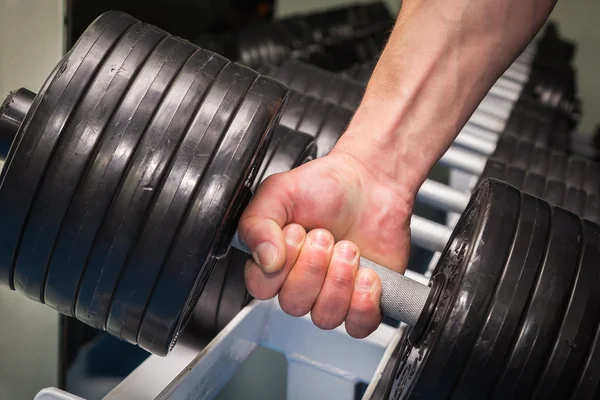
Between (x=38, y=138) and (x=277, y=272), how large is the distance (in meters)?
0.29

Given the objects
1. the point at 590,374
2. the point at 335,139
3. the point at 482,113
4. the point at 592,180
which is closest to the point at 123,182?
the point at 590,374

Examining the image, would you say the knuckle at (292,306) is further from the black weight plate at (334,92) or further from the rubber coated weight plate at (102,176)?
the black weight plate at (334,92)

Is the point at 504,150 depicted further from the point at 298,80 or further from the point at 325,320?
the point at 325,320

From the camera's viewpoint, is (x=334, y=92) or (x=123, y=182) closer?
(x=123, y=182)

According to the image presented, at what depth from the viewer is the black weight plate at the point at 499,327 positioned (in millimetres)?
631

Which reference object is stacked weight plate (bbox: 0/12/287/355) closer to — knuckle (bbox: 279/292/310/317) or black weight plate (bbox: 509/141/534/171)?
knuckle (bbox: 279/292/310/317)

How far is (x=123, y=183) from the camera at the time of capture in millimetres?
650

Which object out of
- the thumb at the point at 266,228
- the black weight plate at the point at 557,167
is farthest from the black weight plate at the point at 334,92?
the thumb at the point at 266,228

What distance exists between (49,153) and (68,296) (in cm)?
15

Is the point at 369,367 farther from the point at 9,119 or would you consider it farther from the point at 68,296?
the point at 9,119

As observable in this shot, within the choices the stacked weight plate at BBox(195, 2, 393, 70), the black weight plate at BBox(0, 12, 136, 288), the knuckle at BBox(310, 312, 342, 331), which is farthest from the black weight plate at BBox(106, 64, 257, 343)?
the stacked weight plate at BBox(195, 2, 393, 70)

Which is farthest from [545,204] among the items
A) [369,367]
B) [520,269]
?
[369,367]

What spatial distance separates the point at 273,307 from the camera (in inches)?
39.4

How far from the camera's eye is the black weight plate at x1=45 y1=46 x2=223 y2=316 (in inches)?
25.5
